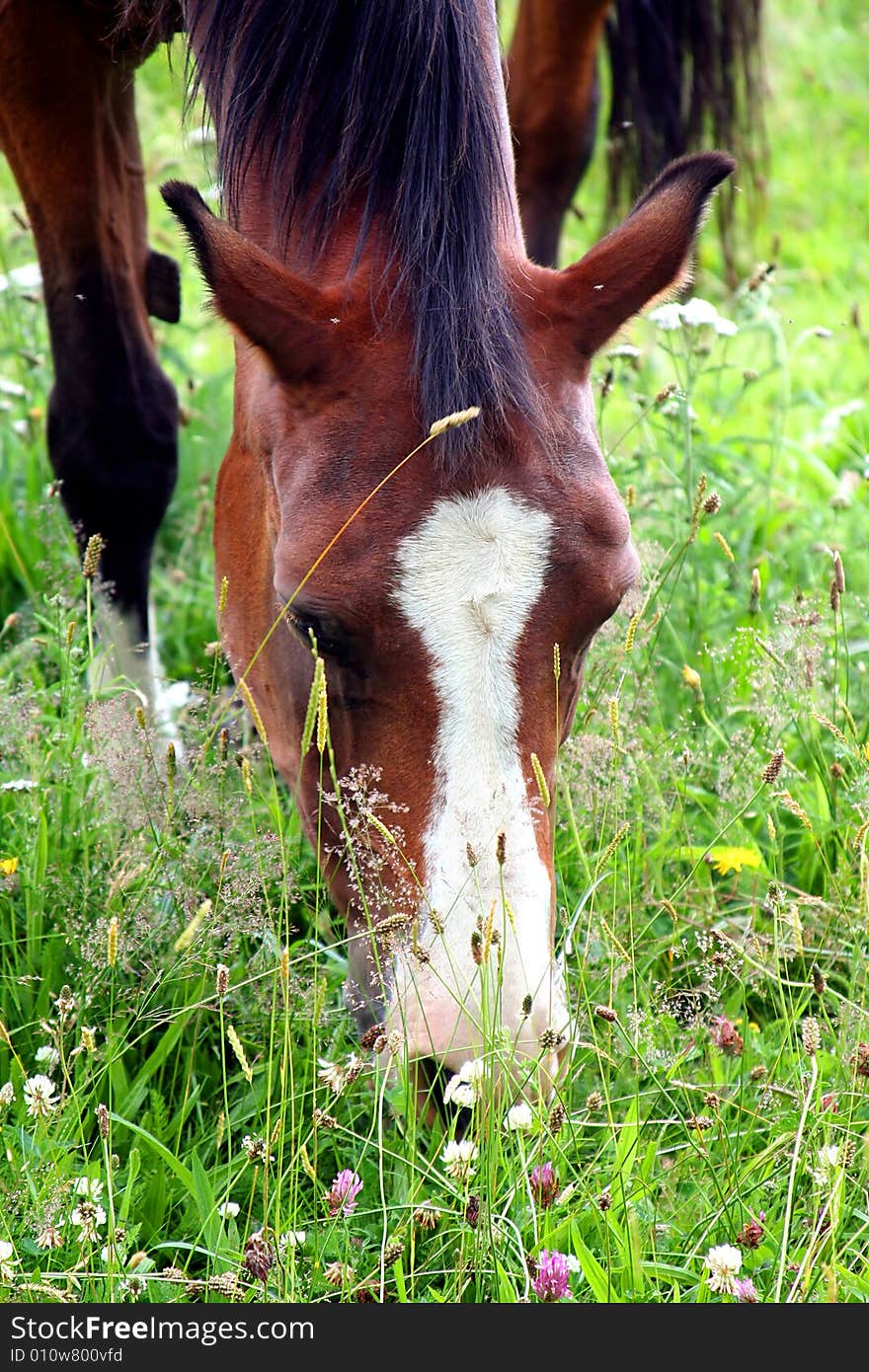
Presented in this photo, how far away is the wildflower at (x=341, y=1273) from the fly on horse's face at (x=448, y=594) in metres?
0.29

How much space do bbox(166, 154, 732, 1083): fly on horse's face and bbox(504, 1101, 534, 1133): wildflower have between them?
7cm

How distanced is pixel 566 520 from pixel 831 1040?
3.36 ft

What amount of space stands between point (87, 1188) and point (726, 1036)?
997 mm

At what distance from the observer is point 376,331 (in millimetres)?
2164

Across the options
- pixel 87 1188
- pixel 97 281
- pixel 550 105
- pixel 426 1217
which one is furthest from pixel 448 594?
pixel 550 105

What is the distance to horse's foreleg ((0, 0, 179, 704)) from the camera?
10.2ft

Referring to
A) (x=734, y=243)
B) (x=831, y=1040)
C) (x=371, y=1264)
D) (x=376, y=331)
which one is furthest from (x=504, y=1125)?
(x=734, y=243)

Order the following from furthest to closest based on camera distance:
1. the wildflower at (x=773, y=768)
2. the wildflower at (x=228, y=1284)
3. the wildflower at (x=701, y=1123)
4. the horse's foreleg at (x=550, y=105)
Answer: the horse's foreleg at (x=550, y=105)
the wildflower at (x=773, y=768)
the wildflower at (x=701, y=1123)
the wildflower at (x=228, y=1284)

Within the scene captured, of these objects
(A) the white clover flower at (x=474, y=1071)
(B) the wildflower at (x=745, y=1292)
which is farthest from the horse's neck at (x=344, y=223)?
(B) the wildflower at (x=745, y=1292)

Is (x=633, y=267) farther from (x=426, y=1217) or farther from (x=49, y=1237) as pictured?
(x=49, y=1237)

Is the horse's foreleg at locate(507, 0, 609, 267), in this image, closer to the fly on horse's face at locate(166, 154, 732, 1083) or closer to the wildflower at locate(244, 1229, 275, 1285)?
the fly on horse's face at locate(166, 154, 732, 1083)

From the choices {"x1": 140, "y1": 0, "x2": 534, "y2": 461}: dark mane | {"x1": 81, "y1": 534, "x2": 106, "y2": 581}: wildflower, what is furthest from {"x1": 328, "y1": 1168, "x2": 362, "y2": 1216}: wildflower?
{"x1": 81, "y1": 534, "x2": 106, "y2": 581}: wildflower

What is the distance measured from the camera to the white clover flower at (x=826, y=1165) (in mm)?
1851

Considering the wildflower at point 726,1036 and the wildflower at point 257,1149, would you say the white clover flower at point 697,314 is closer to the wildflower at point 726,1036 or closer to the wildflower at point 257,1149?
the wildflower at point 726,1036
